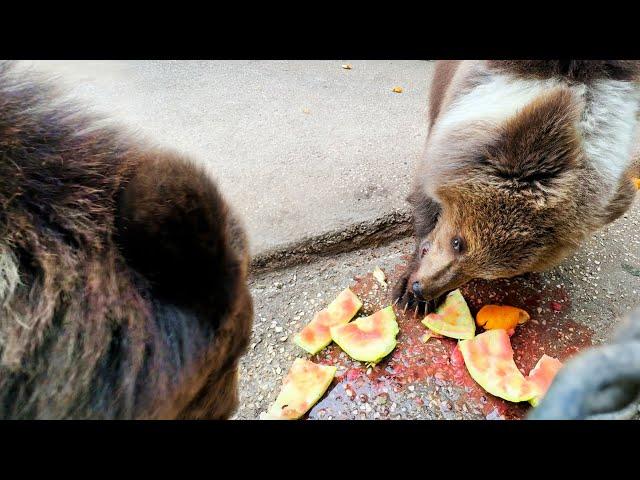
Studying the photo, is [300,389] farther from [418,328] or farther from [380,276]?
[380,276]

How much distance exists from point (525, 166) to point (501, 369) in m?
0.87

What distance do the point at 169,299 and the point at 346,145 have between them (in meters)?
2.53

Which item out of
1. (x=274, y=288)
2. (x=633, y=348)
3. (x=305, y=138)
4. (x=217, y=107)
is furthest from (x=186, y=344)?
(x=217, y=107)

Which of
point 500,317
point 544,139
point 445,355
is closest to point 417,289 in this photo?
point 445,355

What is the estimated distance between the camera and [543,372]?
207 cm

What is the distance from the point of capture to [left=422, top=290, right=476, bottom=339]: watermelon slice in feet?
7.48

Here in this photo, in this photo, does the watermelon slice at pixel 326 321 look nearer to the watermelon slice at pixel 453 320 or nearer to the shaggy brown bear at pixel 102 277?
the watermelon slice at pixel 453 320

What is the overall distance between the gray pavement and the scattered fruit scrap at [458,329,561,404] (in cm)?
91

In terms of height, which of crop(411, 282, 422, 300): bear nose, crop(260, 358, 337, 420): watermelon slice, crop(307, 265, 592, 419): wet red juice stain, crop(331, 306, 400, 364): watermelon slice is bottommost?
crop(307, 265, 592, 419): wet red juice stain

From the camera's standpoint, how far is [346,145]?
3297 mm

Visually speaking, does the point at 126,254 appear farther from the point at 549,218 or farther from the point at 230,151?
the point at 230,151

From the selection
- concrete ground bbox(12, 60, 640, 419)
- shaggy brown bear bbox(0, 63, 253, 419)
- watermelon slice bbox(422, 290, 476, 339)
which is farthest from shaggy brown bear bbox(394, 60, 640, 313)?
shaggy brown bear bbox(0, 63, 253, 419)

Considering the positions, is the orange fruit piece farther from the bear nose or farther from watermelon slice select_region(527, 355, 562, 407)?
the bear nose

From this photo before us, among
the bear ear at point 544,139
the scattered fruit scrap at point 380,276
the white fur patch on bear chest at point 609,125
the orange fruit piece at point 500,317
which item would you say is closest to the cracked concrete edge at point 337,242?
the scattered fruit scrap at point 380,276
